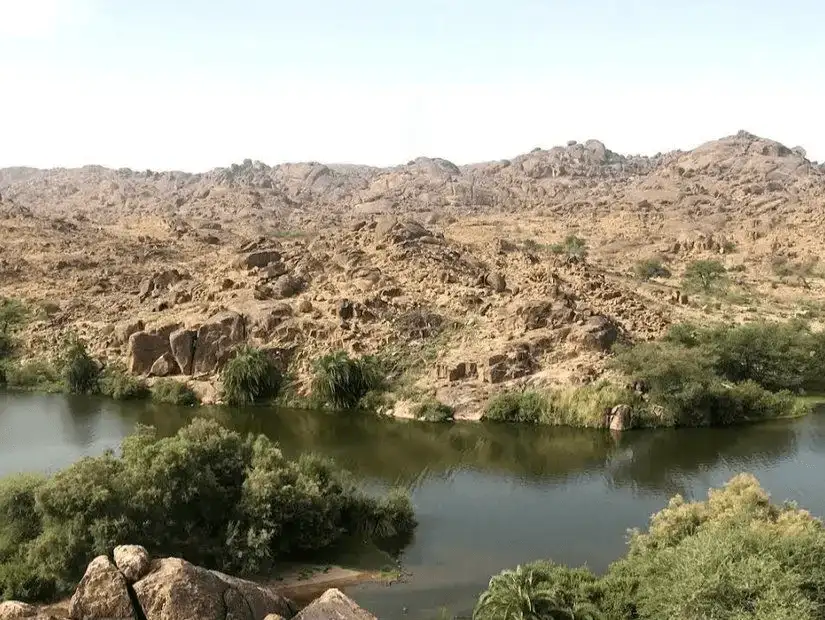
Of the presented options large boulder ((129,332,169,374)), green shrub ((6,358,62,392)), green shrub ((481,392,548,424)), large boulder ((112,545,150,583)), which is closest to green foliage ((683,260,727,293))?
green shrub ((481,392,548,424))

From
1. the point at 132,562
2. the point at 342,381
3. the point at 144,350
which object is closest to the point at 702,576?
the point at 132,562

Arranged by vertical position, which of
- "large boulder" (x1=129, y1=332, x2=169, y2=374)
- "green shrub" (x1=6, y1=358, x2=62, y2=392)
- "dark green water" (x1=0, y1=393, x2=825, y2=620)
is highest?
"large boulder" (x1=129, y1=332, x2=169, y2=374)

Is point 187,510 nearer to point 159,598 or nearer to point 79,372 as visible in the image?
point 159,598

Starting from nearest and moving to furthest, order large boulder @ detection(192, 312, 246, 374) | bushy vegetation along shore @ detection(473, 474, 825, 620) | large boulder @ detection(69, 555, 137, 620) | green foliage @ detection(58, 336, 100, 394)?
bushy vegetation along shore @ detection(473, 474, 825, 620)
large boulder @ detection(69, 555, 137, 620)
green foliage @ detection(58, 336, 100, 394)
large boulder @ detection(192, 312, 246, 374)

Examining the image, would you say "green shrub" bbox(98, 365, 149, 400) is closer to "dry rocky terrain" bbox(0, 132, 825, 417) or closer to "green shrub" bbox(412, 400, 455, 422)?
"dry rocky terrain" bbox(0, 132, 825, 417)

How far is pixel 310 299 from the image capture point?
44219 millimetres

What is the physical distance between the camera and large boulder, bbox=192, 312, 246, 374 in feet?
132

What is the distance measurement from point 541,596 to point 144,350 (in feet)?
103

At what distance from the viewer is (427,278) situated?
150ft

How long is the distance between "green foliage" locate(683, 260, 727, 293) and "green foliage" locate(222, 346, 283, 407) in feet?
113

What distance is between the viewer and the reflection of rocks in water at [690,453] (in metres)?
27.7

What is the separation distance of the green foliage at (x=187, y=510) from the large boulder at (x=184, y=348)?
18.0 metres

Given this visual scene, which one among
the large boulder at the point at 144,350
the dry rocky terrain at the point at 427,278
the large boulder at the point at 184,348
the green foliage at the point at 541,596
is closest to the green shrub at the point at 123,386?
the large boulder at the point at 144,350

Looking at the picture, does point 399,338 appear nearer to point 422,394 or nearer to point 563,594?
point 422,394
